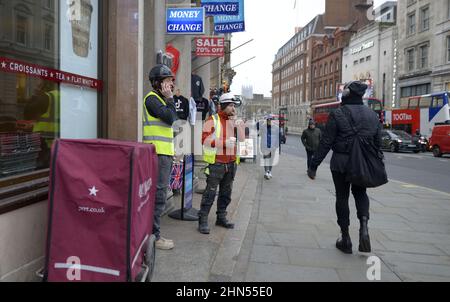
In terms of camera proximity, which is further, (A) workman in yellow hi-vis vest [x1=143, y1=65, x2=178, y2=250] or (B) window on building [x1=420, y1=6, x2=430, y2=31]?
(B) window on building [x1=420, y1=6, x2=430, y2=31]

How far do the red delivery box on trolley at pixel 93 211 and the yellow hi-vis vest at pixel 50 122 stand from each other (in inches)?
49.4

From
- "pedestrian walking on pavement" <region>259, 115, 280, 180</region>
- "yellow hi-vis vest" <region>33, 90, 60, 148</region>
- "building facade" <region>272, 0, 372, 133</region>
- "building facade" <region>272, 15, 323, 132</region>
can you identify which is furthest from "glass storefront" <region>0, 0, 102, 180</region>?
"building facade" <region>272, 15, 323, 132</region>

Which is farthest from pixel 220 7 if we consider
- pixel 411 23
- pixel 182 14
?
pixel 411 23

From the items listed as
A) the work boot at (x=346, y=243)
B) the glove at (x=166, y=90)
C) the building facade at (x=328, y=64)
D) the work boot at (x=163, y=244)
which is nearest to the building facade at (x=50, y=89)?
the glove at (x=166, y=90)

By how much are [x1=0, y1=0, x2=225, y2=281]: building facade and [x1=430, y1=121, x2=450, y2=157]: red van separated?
22472 millimetres

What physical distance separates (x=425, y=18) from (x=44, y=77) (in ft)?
139

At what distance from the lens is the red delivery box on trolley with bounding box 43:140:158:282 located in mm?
3031

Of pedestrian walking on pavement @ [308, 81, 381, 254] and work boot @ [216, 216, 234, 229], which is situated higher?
pedestrian walking on pavement @ [308, 81, 381, 254]

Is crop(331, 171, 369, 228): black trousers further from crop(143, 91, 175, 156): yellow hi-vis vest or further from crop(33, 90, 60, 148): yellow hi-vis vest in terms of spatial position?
crop(33, 90, 60, 148): yellow hi-vis vest

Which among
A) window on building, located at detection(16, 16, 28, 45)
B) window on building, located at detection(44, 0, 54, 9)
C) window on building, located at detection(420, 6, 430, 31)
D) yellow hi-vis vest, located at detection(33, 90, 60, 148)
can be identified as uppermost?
window on building, located at detection(420, 6, 430, 31)

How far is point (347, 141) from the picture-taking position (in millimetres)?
4891

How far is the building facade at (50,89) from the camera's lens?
138 inches

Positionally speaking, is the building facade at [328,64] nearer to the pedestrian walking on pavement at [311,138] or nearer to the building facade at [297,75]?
the building facade at [297,75]
